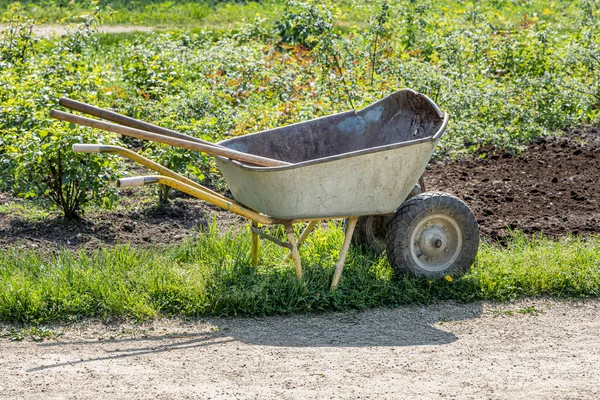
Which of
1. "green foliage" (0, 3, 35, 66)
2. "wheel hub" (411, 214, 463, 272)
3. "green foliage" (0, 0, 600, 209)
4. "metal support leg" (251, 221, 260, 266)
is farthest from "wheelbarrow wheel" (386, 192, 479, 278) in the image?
"green foliage" (0, 3, 35, 66)

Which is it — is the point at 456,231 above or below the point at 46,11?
below

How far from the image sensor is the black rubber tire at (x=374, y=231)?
635cm

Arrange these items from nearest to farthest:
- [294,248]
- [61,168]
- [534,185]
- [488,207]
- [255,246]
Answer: [294,248]
[255,246]
[61,168]
[488,207]
[534,185]

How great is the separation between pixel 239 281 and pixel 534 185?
3058mm

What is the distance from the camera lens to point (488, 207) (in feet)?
24.1

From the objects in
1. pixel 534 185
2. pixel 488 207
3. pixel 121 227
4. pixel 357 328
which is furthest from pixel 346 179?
pixel 534 185

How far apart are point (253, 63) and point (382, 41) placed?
1534 mm

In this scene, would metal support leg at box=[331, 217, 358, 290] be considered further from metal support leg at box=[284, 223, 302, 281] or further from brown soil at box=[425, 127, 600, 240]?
brown soil at box=[425, 127, 600, 240]

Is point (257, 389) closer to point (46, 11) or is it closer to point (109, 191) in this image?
point (109, 191)

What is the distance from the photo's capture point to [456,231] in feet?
19.6

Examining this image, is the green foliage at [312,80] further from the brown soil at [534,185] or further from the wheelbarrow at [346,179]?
the wheelbarrow at [346,179]

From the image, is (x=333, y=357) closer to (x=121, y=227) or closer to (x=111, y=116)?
(x=111, y=116)

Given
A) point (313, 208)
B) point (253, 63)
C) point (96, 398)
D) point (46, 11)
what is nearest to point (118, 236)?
point (313, 208)

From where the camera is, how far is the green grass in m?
5.57
